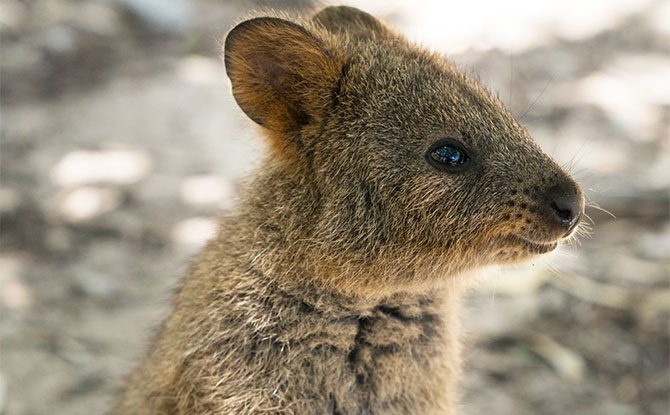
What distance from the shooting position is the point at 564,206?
2.84 meters

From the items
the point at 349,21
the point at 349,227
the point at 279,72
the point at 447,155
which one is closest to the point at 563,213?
the point at 447,155

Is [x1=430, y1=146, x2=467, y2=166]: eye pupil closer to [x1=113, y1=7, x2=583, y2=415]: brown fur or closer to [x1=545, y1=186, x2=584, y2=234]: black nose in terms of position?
[x1=113, y1=7, x2=583, y2=415]: brown fur

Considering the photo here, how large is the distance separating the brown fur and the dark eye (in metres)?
0.03

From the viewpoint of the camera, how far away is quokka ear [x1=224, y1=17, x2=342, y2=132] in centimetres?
293

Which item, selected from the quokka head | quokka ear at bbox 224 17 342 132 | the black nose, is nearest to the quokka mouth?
the quokka head

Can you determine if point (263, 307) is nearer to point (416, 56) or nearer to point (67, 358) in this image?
point (416, 56)

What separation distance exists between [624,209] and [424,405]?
3.37m

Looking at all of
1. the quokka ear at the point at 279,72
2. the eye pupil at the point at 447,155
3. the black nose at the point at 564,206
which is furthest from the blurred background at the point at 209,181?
the eye pupil at the point at 447,155

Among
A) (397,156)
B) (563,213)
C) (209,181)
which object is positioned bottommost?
(209,181)

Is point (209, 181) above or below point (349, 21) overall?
below

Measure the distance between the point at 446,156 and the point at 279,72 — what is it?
0.77 meters

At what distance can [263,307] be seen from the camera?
3104 mm

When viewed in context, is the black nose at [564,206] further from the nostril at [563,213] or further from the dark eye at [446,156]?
the dark eye at [446,156]

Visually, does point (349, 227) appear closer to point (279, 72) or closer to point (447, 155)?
point (447, 155)
